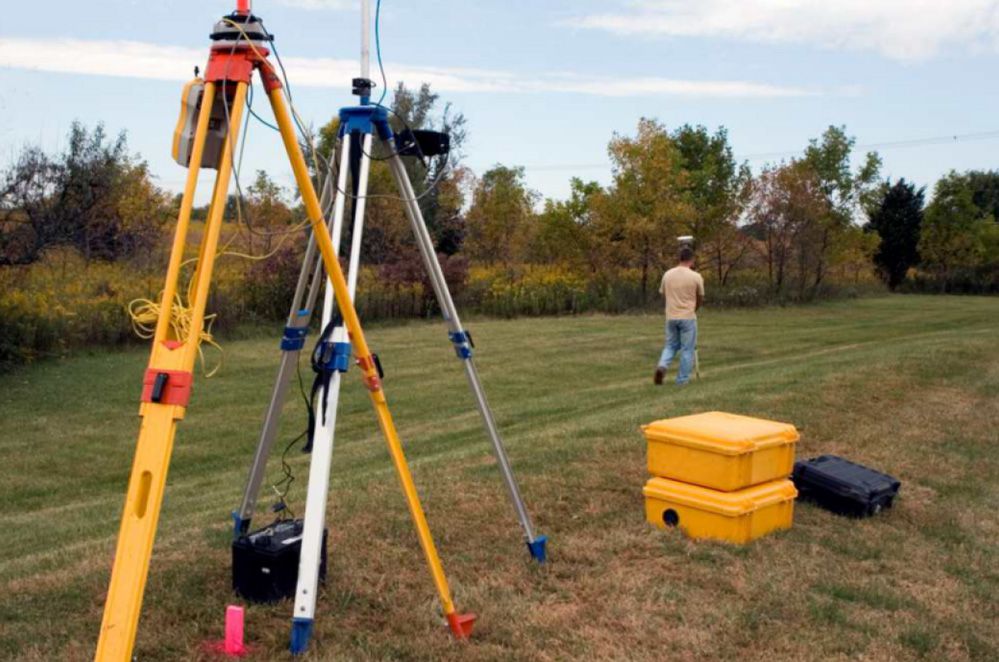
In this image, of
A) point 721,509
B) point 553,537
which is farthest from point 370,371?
point 721,509

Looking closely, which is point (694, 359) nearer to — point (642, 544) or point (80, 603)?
point (642, 544)

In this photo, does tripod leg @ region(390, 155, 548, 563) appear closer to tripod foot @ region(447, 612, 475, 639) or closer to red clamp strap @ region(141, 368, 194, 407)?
tripod foot @ region(447, 612, 475, 639)

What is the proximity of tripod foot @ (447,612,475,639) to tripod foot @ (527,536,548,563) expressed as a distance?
889 millimetres

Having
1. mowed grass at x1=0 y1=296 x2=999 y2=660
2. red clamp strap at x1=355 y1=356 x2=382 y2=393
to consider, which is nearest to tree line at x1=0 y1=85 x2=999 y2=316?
mowed grass at x1=0 y1=296 x2=999 y2=660


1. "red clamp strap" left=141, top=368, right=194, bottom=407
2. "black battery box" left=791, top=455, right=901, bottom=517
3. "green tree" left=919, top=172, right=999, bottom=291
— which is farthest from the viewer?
"green tree" left=919, top=172, right=999, bottom=291

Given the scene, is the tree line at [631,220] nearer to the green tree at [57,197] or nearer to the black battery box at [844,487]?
the green tree at [57,197]

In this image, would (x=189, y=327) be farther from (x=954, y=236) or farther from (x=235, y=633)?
(x=954, y=236)

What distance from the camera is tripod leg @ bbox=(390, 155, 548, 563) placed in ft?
15.0

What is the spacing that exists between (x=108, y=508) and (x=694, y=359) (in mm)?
8584

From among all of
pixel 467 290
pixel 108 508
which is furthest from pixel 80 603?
pixel 467 290

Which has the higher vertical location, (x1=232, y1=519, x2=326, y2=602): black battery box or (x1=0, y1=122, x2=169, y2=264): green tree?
(x1=0, y1=122, x2=169, y2=264): green tree

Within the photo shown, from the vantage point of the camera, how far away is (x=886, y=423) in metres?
9.36

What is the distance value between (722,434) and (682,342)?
777 centimetres

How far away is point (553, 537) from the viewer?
572 centimetres
